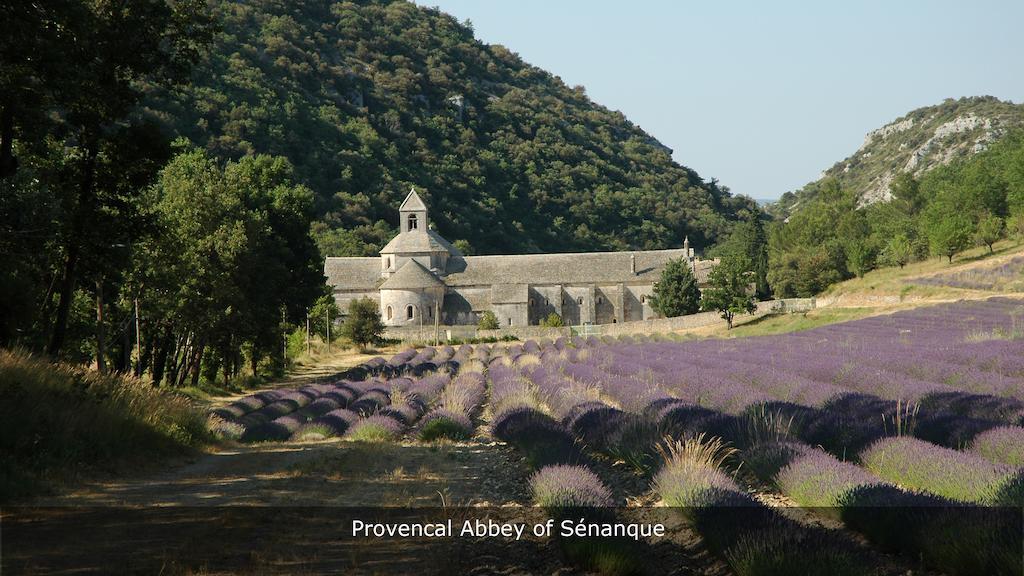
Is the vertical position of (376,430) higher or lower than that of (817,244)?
lower

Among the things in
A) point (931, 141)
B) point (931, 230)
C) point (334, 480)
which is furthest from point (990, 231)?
point (931, 141)

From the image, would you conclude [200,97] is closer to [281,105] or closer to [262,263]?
[281,105]

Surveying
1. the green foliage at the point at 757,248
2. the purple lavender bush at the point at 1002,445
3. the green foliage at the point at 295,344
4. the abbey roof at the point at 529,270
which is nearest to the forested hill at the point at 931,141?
the green foliage at the point at 757,248

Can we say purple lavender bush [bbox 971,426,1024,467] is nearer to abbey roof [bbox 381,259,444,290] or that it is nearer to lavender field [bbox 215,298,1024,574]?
lavender field [bbox 215,298,1024,574]

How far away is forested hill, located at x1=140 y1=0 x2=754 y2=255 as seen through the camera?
104 meters

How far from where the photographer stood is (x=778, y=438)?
10375 mm

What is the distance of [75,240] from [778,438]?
36.0 ft

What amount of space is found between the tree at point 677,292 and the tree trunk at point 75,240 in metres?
60.2

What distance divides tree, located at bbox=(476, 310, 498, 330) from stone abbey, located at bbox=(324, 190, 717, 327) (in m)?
3.40

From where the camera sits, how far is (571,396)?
16.8 m

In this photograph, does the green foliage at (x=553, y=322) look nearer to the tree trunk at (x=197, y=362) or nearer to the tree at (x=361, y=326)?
the tree at (x=361, y=326)

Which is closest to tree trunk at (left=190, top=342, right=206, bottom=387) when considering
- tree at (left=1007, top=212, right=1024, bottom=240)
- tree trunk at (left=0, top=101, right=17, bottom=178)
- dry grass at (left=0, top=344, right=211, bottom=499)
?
dry grass at (left=0, top=344, right=211, bottom=499)

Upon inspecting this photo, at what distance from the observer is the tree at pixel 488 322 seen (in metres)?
72.8

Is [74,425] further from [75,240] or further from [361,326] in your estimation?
[361,326]
